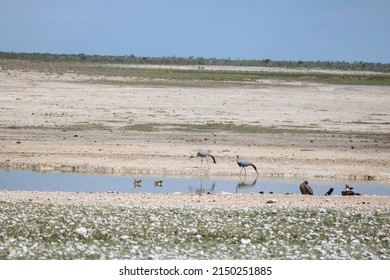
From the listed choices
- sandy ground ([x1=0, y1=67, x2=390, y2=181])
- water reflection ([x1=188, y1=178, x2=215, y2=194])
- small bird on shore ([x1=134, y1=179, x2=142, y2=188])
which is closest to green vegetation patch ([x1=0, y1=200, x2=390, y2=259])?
water reflection ([x1=188, y1=178, x2=215, y2=194])

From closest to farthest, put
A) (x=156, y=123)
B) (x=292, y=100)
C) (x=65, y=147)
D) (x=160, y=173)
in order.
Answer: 1. (x=160, y=173)
2. (x=65, y=147)
3. (x=156, y=123)
4. (x=292, y=100)

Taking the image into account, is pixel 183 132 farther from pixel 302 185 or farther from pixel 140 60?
pixel 140 60

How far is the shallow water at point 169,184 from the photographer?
22.8 m

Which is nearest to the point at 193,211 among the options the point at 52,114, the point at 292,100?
the point at 52,114

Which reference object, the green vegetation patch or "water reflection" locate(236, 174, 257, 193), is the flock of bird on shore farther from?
the green vegetation patch

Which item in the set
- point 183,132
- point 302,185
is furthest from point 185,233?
point 183,132

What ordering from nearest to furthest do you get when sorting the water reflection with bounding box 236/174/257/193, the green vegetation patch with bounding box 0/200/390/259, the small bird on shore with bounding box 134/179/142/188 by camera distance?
the green vegetation patch with bounding box 0/200/390/259
the small bird on shore with bounding box 134/179/142/188
the water reflection with bounding box 236/174/257/193

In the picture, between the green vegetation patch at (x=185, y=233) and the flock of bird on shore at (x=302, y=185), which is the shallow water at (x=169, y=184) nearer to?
the flock of bird on shore at (x=302, y=185)

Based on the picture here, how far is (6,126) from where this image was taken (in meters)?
35.0

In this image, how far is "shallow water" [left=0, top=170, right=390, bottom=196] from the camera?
22.8 metres

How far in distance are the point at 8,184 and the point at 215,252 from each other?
11020 mm

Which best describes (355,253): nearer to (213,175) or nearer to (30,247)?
(30,247)

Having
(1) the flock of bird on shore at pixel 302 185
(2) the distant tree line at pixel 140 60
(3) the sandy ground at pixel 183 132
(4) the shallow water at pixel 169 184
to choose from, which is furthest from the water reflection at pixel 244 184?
(2) the distant tree line at pixel 140 60

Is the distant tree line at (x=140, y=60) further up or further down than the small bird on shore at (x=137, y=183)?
further down
